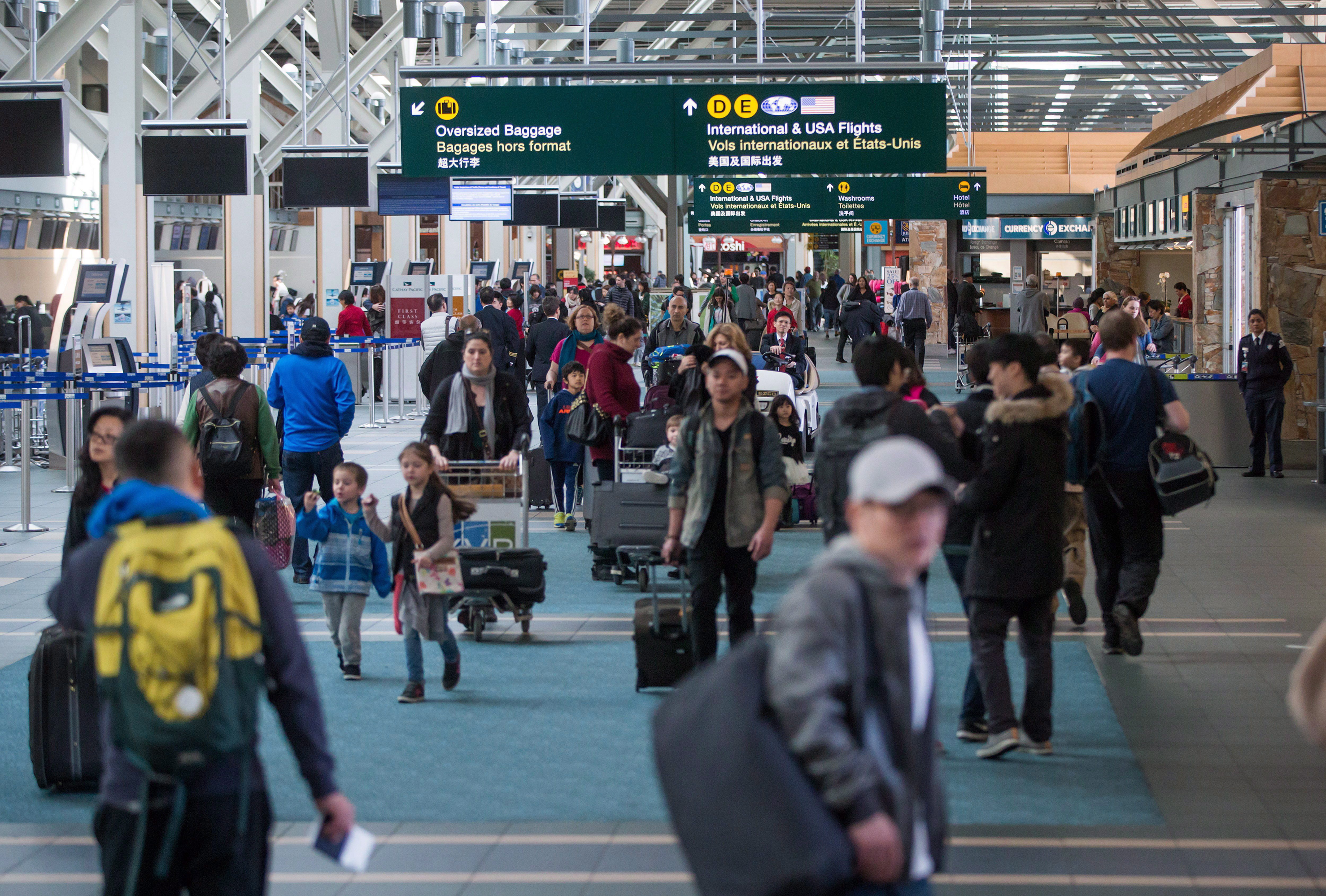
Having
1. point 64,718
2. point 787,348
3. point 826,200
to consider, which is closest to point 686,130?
point 787,348

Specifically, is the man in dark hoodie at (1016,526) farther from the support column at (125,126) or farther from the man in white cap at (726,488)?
the support column at (125,126)

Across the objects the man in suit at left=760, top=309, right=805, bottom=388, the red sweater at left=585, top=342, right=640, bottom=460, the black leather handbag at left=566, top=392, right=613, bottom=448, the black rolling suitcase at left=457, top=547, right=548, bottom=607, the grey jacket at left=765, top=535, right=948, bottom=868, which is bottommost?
the black rolling suitcase at left=457, top=547, right=548, bottom=607

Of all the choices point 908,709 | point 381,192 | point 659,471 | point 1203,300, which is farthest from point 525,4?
point 908,709

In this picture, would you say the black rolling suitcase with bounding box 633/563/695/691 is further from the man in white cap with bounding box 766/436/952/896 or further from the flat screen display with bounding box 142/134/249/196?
the flat screen display with bounding box 142/134/249/196

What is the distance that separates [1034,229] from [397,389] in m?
20.2

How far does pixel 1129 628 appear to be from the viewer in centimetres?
812

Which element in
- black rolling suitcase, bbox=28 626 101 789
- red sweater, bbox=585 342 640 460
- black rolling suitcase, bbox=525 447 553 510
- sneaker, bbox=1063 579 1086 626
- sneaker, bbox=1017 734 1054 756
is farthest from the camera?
black rolling suitcase, bbox=525 447 553 510

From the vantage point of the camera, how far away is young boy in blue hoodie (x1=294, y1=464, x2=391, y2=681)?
7.77 metres

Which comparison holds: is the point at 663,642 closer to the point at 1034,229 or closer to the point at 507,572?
the point at 507,572

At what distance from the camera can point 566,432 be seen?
11.7m

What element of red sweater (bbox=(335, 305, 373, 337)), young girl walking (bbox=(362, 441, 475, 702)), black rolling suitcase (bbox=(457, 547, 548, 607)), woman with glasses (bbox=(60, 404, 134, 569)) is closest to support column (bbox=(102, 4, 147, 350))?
red sweater (bbox=(335, 305, 373, 337))

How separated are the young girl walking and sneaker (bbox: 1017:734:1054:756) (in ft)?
9.05

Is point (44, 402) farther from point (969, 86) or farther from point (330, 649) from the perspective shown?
point (969, 86)

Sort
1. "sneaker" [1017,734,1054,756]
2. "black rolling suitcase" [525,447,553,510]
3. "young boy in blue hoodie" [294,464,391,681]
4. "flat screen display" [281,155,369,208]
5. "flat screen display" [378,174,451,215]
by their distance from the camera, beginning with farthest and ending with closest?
"flat screen display" [378,174,451,215]
"flat screen display" [281,155,369,208]
"black rolling suitcase" [525,447,553,510]
"young boy in blue hoodie" [294,464,391,681]
"sneaker" [1017,734,1054,756]
